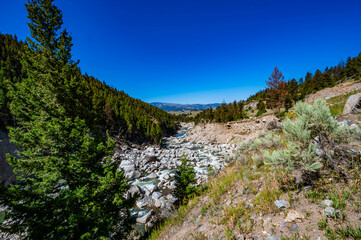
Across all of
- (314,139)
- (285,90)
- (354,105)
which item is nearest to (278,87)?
(285,90)

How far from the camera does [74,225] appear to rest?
3861 millimetres

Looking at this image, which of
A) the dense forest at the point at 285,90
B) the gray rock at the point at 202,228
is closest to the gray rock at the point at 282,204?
the gray rock at the point at 202,228

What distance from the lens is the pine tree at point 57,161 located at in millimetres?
3592

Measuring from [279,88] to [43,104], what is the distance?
107 ft

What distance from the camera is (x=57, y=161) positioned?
5.02m

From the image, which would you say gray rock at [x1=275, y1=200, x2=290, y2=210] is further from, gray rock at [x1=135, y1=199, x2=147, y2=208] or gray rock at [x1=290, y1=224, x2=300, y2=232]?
gray rock at [x1=135, y1=199, x2=147, y2=208]

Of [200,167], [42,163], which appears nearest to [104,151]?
[42,163]

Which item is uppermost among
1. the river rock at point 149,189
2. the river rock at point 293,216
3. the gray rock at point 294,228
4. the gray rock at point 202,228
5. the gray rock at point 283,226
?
the river rock at point 293,216

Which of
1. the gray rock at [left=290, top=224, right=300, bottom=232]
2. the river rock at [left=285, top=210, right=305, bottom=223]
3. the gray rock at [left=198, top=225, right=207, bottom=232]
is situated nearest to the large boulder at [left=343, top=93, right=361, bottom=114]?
Answer: the river rock at [left=285, top=210, right=305, bottom=223]

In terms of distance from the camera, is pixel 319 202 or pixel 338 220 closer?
pixel 338 220

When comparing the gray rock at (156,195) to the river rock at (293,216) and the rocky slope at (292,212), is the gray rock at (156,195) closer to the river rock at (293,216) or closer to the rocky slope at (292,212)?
the rocky slope at (292,212)

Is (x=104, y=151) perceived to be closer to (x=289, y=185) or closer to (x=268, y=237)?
(x=268, y=237)

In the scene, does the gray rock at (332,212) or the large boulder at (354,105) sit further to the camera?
the large boulder at (354,105)

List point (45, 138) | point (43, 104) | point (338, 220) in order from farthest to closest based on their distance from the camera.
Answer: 1. point (43, 104)
2. point (45, 138)
3. point (338, 220)
